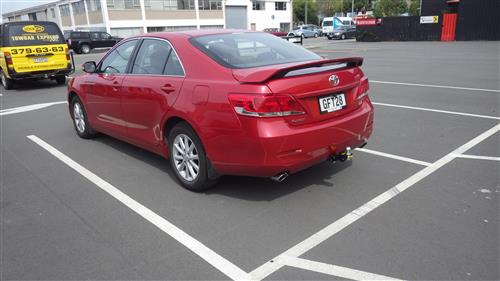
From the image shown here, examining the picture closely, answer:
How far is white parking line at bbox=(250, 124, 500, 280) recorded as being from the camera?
9.96 ft

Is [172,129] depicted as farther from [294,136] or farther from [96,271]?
[96,271]

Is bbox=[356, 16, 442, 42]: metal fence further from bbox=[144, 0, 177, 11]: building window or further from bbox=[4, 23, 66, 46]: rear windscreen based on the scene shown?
bbox=[4, 23, 66, 46]: rear windscreen

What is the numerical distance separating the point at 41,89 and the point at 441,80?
12.4 metres

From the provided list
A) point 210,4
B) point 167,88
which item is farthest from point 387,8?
point 167,88

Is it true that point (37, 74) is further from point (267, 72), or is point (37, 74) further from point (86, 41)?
point (86, 41)

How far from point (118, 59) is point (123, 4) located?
47070mm

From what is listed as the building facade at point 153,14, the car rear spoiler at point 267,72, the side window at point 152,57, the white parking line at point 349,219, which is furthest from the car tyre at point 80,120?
the building facade at point 153,14

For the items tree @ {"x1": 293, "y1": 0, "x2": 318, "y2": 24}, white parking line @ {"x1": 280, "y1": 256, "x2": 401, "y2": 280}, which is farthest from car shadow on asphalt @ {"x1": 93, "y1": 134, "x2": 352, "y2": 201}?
tree @ {"x1": 293, "y1": 0, "x2": 318, "y2": 24}

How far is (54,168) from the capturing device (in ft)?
17.8

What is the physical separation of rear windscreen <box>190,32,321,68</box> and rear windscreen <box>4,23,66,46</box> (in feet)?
35.1

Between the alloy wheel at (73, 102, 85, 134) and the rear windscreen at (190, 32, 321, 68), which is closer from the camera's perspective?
the rear windscreen at (190, 32, 321, 68)

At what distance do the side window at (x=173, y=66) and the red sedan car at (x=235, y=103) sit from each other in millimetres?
17

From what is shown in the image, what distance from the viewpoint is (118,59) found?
5547 mm

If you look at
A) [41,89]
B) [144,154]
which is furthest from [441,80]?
[41,89]
